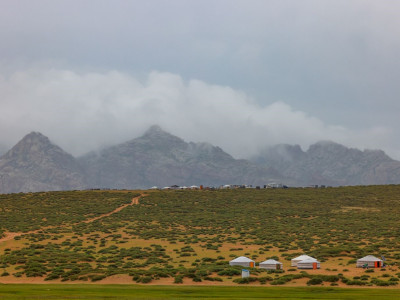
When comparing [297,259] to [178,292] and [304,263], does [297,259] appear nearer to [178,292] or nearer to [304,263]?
[304,263]

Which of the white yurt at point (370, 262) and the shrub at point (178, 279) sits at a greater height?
the white yurt at point (370, 262)

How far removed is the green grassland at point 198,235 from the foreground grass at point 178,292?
6.32 feet

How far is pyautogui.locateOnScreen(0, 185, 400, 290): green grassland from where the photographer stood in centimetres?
5741

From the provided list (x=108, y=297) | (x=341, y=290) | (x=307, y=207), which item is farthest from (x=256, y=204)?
(x=108, y=297)

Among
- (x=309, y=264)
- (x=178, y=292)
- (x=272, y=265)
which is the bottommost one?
(x=178, y=292)

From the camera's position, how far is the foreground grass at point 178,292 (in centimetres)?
4178

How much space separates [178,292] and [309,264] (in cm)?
2056

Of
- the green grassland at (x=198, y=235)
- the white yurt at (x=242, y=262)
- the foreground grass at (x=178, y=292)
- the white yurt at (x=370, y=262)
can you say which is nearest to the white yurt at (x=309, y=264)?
the green grassland at (x=198, y=235)

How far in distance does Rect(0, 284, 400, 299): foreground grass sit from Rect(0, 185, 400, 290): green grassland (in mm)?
1925

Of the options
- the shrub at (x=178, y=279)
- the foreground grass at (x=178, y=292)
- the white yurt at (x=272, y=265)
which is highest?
the white yurt at (x=272, y=265)

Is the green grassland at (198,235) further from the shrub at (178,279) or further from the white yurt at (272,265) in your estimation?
the white yurt at (272,265)

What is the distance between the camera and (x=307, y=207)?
361 ft

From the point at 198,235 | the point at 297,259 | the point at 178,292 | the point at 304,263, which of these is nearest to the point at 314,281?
the point at 304,263

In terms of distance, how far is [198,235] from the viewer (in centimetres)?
8644
